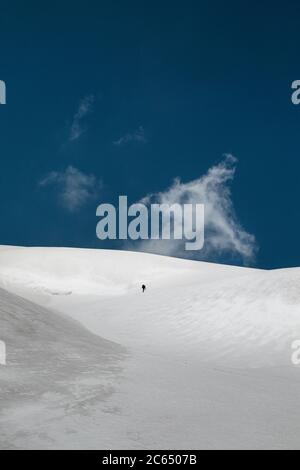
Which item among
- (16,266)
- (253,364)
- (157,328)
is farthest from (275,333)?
(16,266)

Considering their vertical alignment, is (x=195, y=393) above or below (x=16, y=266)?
below

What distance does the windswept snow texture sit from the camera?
522 cm

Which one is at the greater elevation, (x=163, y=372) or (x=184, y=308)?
(x=184, y=308)

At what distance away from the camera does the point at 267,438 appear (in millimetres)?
5297

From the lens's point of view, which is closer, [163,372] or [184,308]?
[163,372]

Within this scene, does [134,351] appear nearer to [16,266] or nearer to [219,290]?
[219,290]

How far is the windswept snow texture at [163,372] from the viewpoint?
522 cm

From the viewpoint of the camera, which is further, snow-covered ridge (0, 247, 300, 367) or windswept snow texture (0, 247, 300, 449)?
snow-covered ridge (0, 247, 300, 367)

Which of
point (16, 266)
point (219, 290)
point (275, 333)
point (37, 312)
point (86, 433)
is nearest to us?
point (86, 433)

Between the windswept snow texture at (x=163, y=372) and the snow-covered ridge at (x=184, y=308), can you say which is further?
the snow-covered ridge at (x=184, y=308)

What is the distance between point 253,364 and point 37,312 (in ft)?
23.7

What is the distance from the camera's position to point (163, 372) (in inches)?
357
